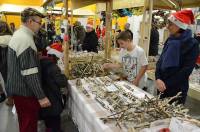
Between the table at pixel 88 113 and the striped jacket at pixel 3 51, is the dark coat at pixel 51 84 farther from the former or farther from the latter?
the striped jacket at pixel 3 51

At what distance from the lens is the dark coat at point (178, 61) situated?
1758 mm

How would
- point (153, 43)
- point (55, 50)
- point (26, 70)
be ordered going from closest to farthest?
point (26, 70)
point (55, 50)
point (153, 43)

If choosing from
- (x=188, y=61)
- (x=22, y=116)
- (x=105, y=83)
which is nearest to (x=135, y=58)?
(x=105, y=83)

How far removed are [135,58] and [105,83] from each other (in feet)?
1.30

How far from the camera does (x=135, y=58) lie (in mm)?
2244

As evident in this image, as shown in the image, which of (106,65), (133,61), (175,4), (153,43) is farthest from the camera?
→ (153,43)

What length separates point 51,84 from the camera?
2018 millimetres

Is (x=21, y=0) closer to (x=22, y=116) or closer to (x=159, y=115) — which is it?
(x=22, y=116)

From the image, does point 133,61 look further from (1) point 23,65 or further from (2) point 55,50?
(1) point 23,65

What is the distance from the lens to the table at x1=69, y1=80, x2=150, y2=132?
1387 millimetres

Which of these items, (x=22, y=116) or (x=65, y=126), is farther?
(x=65, y=126)

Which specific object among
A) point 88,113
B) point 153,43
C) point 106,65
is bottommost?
point 88,113

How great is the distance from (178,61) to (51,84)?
3.66 ft

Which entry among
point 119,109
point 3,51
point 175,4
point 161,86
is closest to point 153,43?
point 175,4
